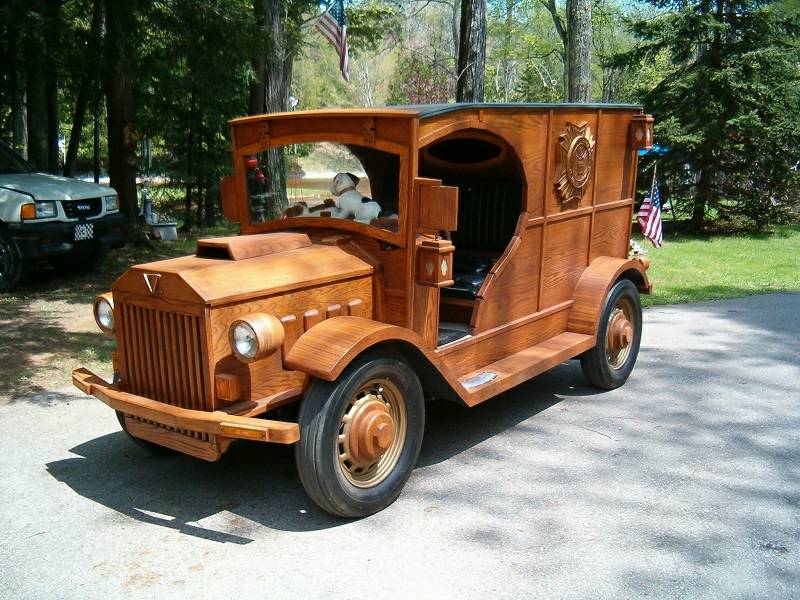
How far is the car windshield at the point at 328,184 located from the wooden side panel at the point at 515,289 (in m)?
0.93

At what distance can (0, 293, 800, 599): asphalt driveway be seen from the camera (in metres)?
3.28

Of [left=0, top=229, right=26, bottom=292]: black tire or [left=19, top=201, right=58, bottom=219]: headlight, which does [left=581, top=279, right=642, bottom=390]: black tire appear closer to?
[left=19, top=201, right=58, bottom=219]: headlight

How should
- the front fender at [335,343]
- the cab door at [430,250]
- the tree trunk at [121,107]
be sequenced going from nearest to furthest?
the front fender at [335,343] → the cab door at [430,250] → the tree trunk at [121,107]

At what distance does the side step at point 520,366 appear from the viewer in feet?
14.8

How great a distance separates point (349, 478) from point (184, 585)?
95cm

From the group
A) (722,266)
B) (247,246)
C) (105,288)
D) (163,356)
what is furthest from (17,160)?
(722,266)

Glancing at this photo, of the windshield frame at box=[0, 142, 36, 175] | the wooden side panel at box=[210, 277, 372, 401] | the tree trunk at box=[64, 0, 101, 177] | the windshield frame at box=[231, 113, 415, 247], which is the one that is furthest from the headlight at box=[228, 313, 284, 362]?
the tree trunk at box=[64, 0, 101, 177]

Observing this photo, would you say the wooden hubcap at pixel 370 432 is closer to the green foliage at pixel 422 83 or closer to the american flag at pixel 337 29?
the american flag at pixel 337 29

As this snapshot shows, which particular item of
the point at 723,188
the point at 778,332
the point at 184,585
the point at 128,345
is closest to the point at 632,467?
the point at 184,585

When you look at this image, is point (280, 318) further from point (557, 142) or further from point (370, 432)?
point (557, 142)

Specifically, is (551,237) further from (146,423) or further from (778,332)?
(778,332)

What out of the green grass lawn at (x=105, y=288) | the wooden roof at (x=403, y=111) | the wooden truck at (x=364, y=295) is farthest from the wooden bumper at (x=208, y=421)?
the green grass lawn at (x=105, y=288)

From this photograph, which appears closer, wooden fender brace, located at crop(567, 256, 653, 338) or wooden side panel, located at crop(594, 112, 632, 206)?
wooden fender brace, located at crop(567, 256, 653, 338)

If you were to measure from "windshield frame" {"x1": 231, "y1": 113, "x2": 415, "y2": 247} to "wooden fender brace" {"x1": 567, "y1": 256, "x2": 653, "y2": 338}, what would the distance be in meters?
2.08
